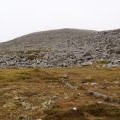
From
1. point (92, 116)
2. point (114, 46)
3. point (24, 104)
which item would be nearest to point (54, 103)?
point (24, 104)

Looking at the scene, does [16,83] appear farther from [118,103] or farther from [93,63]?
[93,63]

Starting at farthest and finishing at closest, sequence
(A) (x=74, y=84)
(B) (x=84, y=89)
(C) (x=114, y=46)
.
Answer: (C) (x=114, y=46), (A) (x=74, y=84), (B) (x=84, y=89)

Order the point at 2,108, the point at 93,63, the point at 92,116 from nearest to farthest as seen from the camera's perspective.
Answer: the point at 92,116 < the point at 2,108 < the point at 93,63

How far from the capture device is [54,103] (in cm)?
4012

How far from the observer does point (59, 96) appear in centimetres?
4400

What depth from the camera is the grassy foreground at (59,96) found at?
36188 mm

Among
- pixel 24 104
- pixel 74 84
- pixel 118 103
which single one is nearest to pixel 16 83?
pixel 74 84

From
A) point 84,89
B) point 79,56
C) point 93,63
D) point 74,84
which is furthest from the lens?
point 79,56

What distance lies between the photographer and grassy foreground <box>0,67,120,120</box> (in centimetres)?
3619

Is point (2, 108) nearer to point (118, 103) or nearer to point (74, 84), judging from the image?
point (118, 103)

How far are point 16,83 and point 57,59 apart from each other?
32.6 metres

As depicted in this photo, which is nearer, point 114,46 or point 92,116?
point 92,116

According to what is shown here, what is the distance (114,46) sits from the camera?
9638cm

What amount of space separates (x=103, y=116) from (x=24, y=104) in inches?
341
